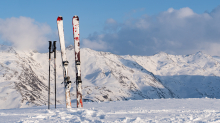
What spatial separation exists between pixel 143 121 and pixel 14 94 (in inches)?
7402

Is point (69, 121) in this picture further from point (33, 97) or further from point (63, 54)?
point (33, 97)

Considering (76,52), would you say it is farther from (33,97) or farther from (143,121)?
(33,97)

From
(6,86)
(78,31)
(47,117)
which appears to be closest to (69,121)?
(47,117)

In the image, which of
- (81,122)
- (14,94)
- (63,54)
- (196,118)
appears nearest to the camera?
(81,122)

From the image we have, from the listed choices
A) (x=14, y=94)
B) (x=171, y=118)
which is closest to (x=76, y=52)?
(x=171, y=118)

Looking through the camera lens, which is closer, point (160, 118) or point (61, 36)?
point (160, 118)

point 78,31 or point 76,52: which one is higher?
point 78,31

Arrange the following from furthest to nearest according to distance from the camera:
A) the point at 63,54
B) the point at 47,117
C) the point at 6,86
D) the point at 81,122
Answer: the point at 6,86 < the point at 63,54 < the point at 47,117 < the point at 81,122

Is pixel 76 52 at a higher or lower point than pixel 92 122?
higher

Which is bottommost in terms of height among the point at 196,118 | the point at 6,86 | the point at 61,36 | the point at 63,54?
the point at 196,118

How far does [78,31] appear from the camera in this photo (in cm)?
1920

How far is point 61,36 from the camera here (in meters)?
18.9

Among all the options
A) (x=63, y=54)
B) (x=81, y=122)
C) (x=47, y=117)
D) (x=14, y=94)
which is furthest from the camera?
(x=14, y=94)

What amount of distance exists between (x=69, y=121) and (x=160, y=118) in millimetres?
4631
